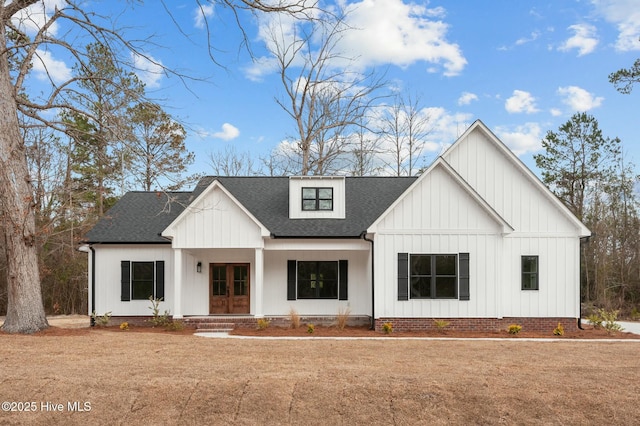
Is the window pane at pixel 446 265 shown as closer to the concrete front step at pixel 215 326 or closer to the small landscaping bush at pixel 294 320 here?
the small landscaping bush at pixel 294 320

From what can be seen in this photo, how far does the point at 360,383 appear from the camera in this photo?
8.31m

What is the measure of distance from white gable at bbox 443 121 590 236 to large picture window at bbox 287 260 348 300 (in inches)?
201

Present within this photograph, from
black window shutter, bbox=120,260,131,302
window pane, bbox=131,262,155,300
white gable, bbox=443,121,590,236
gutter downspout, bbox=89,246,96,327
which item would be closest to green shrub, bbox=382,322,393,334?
white gable, bbox=443,121,590,236

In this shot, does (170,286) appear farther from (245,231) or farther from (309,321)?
(309,321)

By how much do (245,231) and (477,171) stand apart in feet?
25.0

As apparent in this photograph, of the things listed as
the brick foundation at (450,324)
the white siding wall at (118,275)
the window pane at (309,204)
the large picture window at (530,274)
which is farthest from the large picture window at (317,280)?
the large picture window at (530,274)

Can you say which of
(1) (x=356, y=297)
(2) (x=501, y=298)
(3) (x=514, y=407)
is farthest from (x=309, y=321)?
(3) (x=514, y=407)

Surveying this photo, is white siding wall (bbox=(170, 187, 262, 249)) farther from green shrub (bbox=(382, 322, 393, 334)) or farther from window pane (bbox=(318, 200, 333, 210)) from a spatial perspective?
green shrub (bbox=(382, 322, 393, 334))

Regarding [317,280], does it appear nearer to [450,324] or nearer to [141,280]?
[450,324]

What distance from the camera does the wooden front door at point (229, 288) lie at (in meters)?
17.7

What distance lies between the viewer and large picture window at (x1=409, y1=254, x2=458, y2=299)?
15.6 m

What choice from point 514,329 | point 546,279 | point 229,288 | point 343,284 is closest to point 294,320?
point 343,284

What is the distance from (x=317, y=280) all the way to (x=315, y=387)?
370 inches

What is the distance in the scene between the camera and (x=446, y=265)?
15609mm
